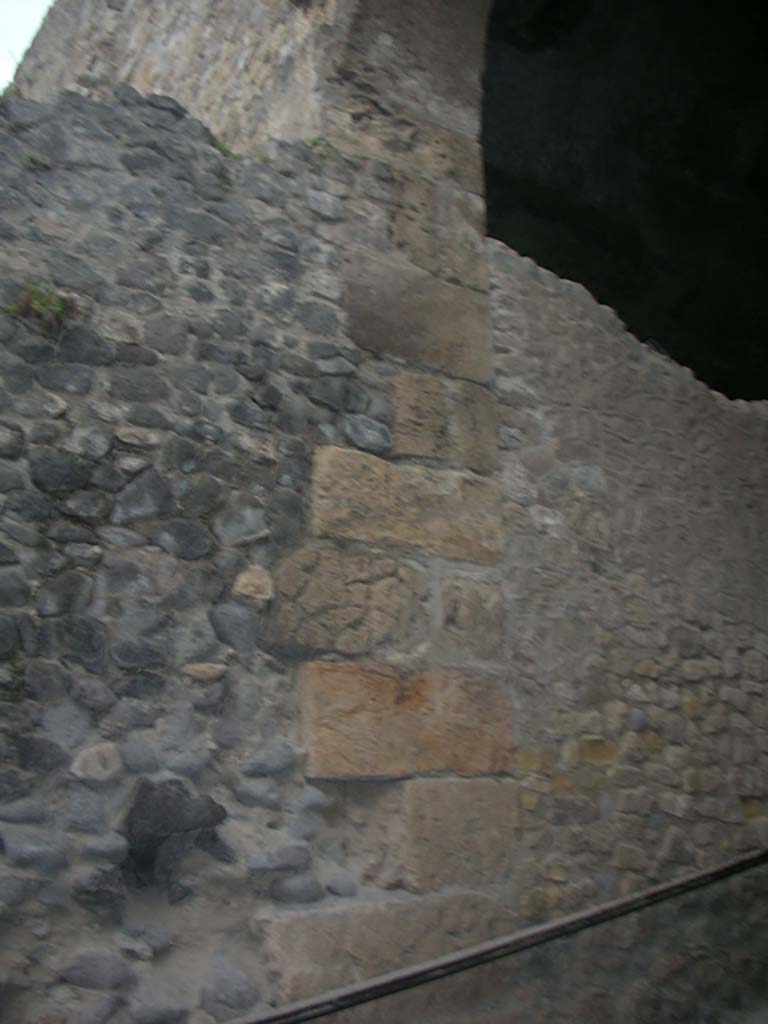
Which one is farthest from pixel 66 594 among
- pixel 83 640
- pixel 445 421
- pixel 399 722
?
pixel 445 421

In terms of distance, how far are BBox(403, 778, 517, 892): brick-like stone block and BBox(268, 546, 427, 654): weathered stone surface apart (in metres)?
0.44

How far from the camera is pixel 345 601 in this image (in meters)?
2.70

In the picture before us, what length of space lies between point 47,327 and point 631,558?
7.27ft

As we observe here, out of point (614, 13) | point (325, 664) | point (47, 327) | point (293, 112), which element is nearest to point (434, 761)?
point (325, 664)

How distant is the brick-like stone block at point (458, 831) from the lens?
259 centimetres

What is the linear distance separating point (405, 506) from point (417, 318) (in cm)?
72

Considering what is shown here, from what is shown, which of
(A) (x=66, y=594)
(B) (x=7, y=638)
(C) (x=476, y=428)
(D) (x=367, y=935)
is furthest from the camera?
(C) (x=476, y=428)

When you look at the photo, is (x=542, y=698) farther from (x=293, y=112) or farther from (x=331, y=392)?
(x=293, y=112)

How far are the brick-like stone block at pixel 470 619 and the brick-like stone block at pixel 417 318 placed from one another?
78 centimetres

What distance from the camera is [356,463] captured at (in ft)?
9.47

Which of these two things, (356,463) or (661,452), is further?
(661,452)

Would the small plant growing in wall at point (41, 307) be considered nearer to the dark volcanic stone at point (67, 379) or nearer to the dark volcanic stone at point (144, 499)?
the dark volcanic stone at point (67, 379)

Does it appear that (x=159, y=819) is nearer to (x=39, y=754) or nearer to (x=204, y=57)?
(x=39, y=754)

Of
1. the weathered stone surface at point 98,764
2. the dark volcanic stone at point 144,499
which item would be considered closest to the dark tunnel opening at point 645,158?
the dark volcanic stone at point 144,499
